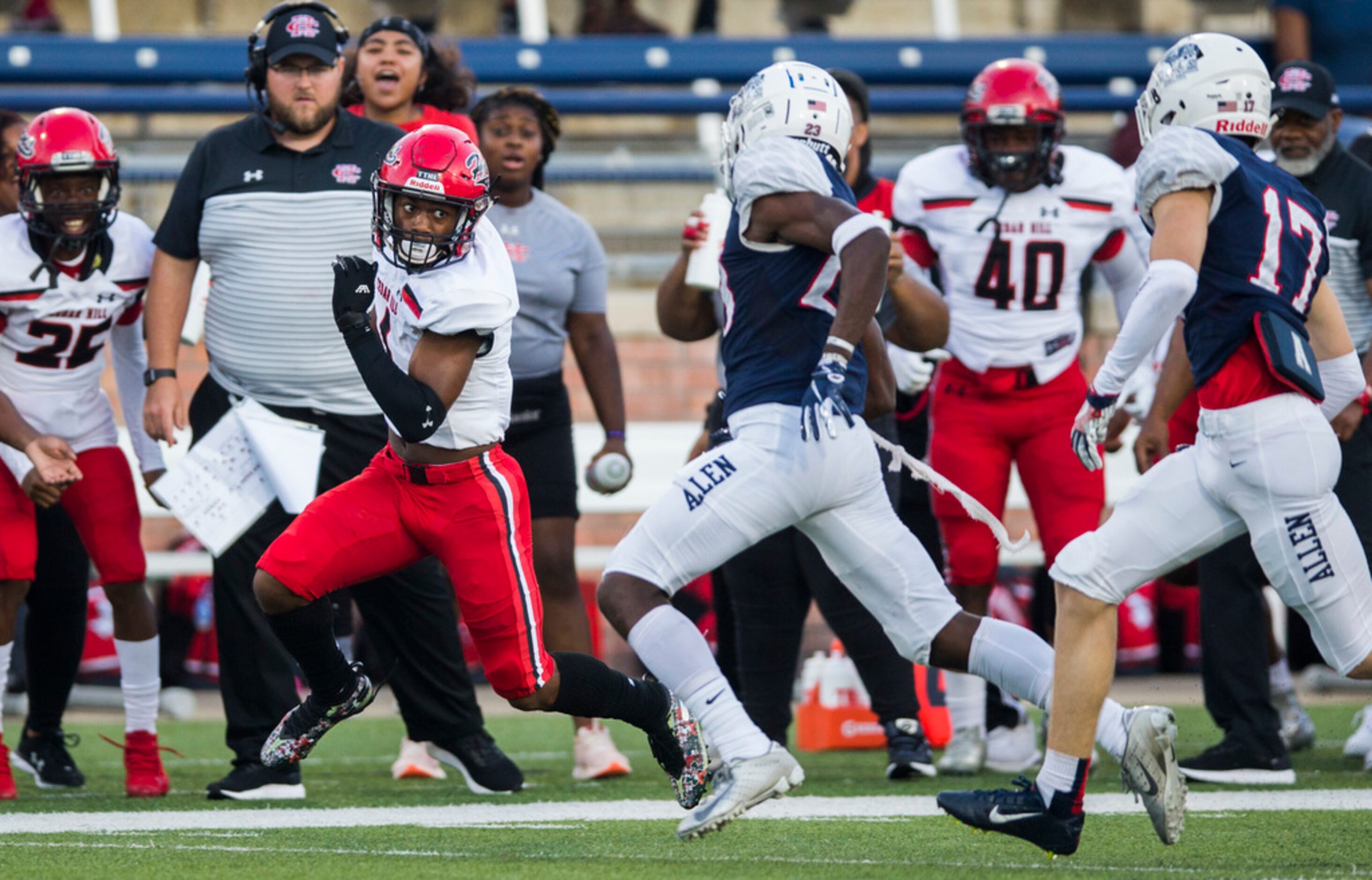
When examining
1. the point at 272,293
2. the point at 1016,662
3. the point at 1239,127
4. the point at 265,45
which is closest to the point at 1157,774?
the point at 1016,662

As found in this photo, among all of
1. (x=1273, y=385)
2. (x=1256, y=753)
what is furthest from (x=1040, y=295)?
(x=1273, y=385)

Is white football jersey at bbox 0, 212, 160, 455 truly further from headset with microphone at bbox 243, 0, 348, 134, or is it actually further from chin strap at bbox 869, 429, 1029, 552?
chin strap at bbox 869, 429, 1029, 552

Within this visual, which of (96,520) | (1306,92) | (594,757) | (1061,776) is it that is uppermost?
(1306,92)

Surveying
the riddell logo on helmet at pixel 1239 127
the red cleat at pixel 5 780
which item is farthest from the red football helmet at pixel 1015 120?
the red cleat at pixel 5 780

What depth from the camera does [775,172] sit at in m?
3.96

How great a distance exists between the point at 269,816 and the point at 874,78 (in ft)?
24.3

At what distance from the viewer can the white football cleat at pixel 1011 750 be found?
561 centimetres

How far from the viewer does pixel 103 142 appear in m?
5.20

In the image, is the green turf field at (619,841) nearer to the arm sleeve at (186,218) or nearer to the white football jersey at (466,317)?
the white football jersey at (466,317)

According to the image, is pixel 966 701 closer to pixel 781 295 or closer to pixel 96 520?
pixel 781 295

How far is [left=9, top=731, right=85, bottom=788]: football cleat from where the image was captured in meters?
5.36

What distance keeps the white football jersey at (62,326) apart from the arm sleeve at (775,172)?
2.04 m

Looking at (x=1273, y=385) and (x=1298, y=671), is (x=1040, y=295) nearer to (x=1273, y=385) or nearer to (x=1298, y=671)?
(x=1273, y=385)

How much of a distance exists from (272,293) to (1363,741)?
3.57 meters
